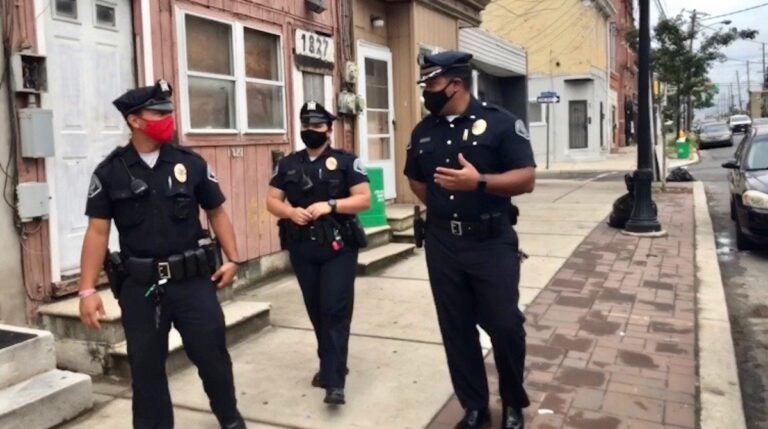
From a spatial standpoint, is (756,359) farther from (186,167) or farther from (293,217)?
(186,167)

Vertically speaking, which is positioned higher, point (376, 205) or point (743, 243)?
point (376, 205)

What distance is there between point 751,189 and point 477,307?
6455mm

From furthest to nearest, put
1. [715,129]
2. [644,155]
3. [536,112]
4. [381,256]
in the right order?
[715,129] → [536,112] → [644,155] → [381,256]

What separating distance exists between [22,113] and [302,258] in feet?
7.15

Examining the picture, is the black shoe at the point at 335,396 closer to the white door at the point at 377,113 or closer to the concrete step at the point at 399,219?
the concrete step at the point at 399,219

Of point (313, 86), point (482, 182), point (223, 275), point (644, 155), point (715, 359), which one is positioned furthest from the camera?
point (644, 155)

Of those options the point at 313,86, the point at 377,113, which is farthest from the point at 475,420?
the point at 377,113

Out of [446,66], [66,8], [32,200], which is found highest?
[66,8]

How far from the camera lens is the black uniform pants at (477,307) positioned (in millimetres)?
3457

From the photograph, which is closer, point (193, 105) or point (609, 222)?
point (193, 105)

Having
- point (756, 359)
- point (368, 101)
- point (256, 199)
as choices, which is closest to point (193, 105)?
point (256, 199)

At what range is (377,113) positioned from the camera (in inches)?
403

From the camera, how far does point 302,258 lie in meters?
4.10

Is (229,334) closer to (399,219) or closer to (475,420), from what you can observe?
(475,420)
